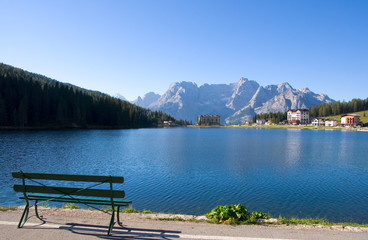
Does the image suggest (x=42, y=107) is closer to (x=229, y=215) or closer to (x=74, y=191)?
(x=74, y=191)

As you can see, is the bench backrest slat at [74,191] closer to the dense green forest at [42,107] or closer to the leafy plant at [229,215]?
the leafy plant at [229,215]

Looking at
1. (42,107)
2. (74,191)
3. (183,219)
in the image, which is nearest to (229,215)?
(183,219)

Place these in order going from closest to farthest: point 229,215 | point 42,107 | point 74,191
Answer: point 74,191 → point 229,215 → point 42,107

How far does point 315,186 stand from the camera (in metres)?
27.2

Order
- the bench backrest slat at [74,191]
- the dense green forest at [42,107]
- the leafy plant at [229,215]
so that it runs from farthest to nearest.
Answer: the dense green forest at [42,107] < the leafy plant at [229,215] < the bench backrest slat at [74,191]

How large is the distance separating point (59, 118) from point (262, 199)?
152 metres

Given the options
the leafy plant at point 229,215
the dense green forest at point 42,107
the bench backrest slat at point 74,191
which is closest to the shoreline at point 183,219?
the leafy plant at point 229,215

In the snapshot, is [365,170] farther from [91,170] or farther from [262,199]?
Answer: [91,170]

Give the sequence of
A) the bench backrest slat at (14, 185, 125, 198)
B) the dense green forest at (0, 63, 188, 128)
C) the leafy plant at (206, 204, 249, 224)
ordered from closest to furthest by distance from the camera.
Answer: the bench backrest slat at (14, 185, 125, 198) < the leafy plant at (206, 204, 249, 224) < the dense green forest at (0, 63, 188, 128)

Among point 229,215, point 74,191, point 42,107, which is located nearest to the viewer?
point 74,191

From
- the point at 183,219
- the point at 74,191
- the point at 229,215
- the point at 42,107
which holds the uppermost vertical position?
the point at 42,107

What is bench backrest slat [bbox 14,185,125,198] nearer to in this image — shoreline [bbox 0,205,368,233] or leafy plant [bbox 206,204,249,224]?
shoreline [bbox 0,205,368,233]

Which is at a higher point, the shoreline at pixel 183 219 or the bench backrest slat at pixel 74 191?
the bench backrest slat at pixel 74 191

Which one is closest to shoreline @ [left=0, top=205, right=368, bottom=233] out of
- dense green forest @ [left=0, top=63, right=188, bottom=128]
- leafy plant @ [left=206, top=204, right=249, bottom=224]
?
leafy plant @ [left=206, top=204, right=249, bottom=224]
